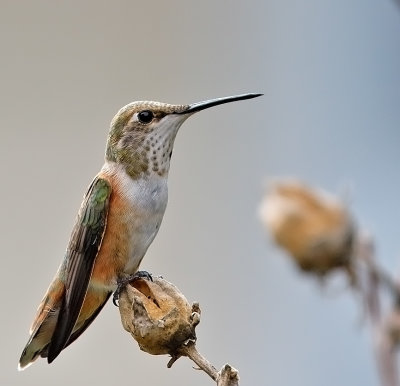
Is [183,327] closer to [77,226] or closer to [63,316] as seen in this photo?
[63,316]

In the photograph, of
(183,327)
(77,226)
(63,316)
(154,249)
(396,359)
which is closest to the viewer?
(396,359)

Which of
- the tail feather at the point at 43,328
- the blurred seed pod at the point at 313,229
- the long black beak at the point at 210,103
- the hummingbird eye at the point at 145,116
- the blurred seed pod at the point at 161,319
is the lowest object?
the tail feather at the point at 43,328

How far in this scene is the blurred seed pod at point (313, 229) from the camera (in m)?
0.44

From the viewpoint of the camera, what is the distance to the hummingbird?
1.37 metres

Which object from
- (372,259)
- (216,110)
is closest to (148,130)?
(372,259)

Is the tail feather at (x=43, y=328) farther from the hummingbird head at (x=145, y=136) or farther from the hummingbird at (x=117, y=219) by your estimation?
the hummingbird head at (x=145, y=136)

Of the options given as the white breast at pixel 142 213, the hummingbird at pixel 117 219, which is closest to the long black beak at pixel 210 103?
the hummingbird at pixel 117 219

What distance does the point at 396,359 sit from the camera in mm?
350

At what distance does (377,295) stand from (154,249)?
3.67m

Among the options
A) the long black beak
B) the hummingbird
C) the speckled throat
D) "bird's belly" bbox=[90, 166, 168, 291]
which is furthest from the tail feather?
the long black beak

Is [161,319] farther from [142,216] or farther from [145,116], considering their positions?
[145,116]

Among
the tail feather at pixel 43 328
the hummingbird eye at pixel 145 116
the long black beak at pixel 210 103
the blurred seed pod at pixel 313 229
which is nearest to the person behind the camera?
the blurred seed pod at pixel 313 229

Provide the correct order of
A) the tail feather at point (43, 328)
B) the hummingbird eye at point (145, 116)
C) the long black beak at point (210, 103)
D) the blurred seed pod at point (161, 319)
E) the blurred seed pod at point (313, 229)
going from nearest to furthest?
the blurred seed pod at point (313, 229)
the blurred seed pod at point (161, 319)
the long black beak at point (210, 103)
the tail feather at point (43, 328)
the hummingbird eye at point (145, 116)

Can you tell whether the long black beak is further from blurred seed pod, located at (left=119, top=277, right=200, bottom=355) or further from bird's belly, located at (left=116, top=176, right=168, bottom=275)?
blurred seed pod, located at (left=119, top=277, right=200, bottom=355)
